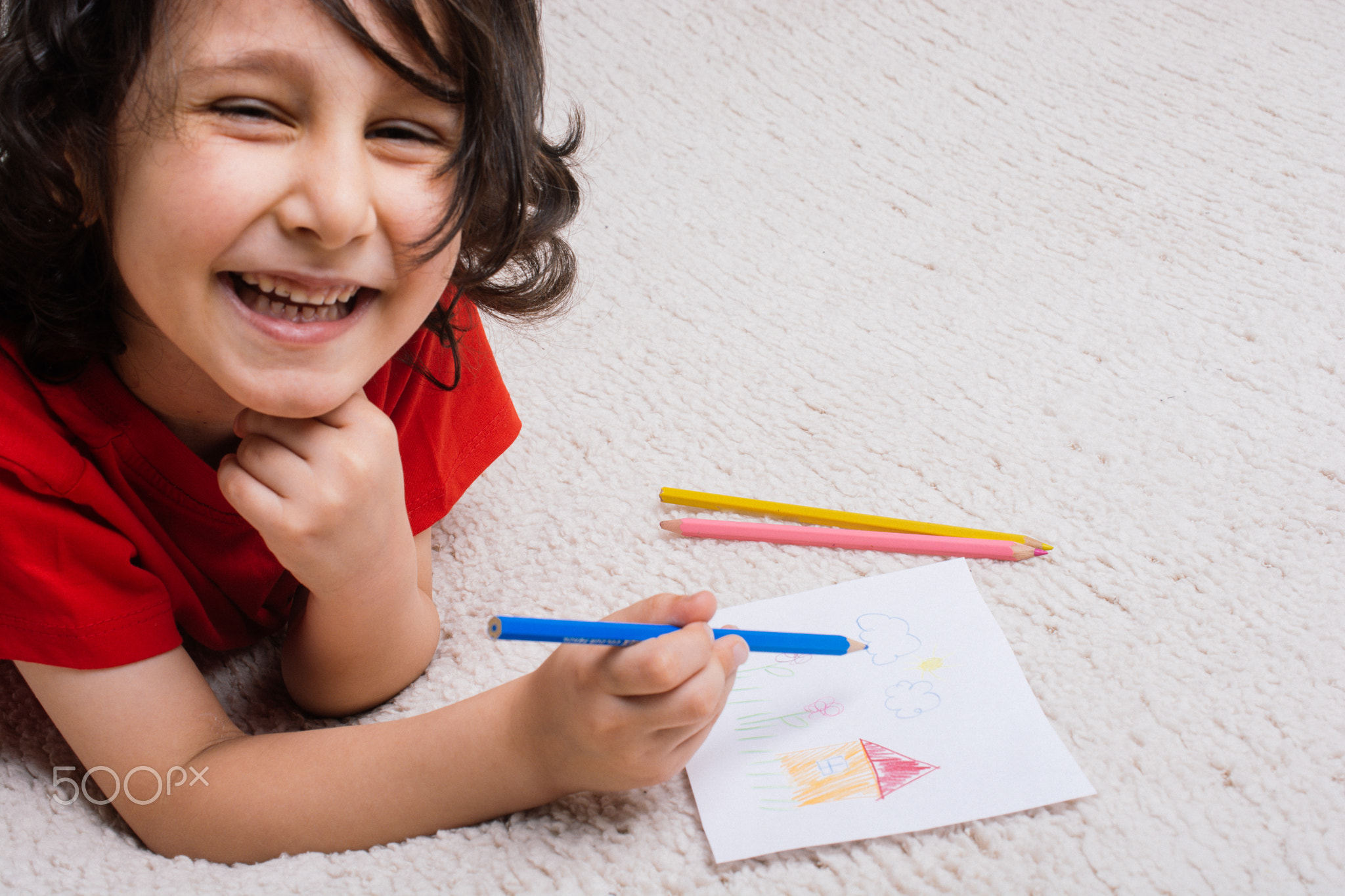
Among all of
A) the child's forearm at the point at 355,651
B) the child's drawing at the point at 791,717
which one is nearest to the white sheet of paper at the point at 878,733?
the child's drawing at the point at 791,717

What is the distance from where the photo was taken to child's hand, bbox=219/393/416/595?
0.46 m

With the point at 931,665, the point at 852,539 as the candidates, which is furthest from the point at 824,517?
the point at 931,665

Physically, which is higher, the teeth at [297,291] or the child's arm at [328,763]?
the teeth at [297,291]

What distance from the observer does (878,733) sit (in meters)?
0.49

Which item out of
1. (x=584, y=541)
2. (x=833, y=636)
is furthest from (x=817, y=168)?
(x=833, y=636)

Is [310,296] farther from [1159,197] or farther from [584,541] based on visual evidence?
[1159,197]

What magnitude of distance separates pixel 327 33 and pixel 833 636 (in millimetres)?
327

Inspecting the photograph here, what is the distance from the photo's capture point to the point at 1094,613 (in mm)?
554

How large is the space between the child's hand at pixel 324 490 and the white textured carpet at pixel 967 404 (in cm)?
11

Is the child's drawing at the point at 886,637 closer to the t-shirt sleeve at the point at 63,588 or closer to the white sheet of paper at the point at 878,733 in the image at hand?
the white sheet of paper at the point at 878,733

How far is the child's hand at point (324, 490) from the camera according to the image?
460 millimetres

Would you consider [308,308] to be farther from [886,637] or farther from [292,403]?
[886,637]

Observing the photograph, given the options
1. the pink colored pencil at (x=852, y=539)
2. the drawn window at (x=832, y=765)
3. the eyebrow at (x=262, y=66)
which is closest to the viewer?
the eyebrow at (x=262, y=66)

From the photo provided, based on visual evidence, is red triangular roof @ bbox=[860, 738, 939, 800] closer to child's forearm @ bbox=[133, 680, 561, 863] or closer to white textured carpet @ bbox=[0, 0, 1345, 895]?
white textured carpet @ bbox=[0, 0, 1345, 895]
